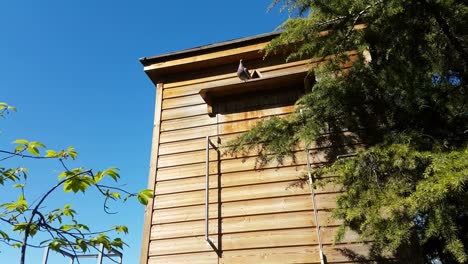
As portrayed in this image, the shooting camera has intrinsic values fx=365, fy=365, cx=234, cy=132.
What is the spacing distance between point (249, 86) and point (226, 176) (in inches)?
43.8

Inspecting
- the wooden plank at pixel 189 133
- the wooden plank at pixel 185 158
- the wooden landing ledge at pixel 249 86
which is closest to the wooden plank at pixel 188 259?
the wooden plank at pixel 185 158

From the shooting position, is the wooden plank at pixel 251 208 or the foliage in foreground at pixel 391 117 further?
the wooden plank at pixel 251 208

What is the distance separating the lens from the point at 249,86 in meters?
4.34

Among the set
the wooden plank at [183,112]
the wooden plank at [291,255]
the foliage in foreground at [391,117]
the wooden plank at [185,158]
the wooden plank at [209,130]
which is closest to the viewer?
the foliage in foreground at [391,117]

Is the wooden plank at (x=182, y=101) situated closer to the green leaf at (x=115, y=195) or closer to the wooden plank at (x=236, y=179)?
the wooden plank at (x=236, y=179)

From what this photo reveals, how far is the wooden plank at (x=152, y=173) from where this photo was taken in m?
3.85

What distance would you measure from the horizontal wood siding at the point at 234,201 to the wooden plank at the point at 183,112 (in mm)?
13

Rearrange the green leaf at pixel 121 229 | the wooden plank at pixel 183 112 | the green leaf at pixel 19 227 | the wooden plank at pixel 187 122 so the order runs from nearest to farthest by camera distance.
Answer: the green leaf at pixel 19 227 < the green leaf at pixel 121 229 < the wooden plank at pixel 187 122 < the wooden plank at pixel 183 112

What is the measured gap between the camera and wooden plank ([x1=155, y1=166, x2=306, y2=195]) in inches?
152

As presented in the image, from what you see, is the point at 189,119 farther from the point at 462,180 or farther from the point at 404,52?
the point at 462,180

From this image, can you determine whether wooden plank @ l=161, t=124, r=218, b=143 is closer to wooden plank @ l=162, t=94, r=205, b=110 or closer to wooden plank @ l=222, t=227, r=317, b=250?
wooden plank @ l=162, t=94, r=205, b=110

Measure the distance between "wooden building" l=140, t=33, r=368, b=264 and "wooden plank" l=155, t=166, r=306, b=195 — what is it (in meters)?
0.01

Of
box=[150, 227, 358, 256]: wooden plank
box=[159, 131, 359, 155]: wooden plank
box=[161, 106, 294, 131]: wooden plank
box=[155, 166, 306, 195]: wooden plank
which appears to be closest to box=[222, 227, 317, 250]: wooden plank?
box=[150, 227, 358, 256]: wooden plank

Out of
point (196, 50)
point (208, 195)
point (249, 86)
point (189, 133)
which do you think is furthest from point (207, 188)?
point (196, 50)
